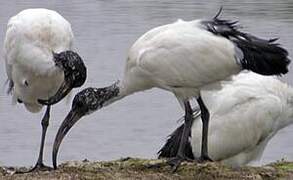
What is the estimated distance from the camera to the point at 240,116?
11.3 meters

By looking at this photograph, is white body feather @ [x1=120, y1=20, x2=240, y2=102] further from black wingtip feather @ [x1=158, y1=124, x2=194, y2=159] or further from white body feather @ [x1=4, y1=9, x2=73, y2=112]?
white body feather @ [x1=4, y1=9, x2=73, y2=112]

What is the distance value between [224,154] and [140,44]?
2.06 meters

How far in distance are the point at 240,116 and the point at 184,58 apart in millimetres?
1806

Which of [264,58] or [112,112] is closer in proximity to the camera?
[264,58]

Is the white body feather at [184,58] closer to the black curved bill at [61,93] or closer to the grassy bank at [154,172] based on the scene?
the grassy bank at [154,172]

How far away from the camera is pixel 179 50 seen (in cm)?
970

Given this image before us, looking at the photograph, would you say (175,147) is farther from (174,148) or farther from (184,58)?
(184,58)

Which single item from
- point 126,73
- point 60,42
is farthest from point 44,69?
point 126,73

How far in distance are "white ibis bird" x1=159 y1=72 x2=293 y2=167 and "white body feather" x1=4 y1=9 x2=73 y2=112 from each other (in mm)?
1356

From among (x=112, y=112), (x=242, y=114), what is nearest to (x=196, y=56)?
(x=242, y=114)

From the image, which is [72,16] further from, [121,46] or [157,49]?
[157,49]

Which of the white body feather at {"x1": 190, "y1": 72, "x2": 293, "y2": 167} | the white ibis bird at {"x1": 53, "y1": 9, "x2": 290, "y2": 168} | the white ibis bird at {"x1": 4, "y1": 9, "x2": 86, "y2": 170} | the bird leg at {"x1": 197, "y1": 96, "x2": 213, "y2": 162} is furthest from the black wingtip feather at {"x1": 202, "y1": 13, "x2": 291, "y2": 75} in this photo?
the white ibis bird at {"x1": 4, "y1": 9, "x2": 86, "y2": 170}

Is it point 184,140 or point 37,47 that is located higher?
point 37,47

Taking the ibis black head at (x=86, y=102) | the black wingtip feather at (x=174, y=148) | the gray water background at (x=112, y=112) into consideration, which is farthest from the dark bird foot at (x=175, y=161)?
the gray water background at (x=112, y=112)
